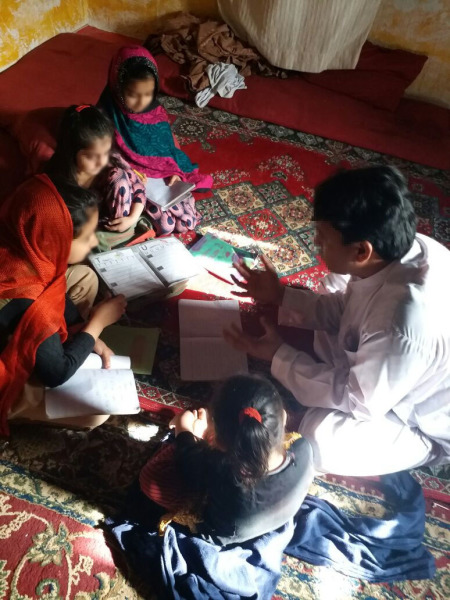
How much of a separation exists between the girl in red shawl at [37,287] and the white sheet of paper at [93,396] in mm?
63

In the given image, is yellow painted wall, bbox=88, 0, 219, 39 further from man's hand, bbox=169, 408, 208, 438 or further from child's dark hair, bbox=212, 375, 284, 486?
child's dark hair, bbox=212, 375, 284, 486

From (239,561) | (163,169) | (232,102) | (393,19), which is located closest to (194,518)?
(239,561)

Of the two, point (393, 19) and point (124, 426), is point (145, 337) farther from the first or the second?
point (393, 19)

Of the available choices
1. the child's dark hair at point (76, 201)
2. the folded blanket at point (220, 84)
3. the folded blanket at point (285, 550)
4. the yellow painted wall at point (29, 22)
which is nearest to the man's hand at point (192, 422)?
the folded blanket at point (285, 550)

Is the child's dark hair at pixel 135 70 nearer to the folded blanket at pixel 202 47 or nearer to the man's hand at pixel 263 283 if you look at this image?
the man's hand at pixel 263 283

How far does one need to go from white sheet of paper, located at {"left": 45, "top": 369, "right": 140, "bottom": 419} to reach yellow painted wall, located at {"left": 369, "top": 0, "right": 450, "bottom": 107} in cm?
315

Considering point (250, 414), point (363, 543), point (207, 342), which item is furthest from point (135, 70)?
point (363, 543)

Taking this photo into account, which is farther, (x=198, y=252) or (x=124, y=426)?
(x=198, y=252)

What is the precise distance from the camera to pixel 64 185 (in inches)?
57.9

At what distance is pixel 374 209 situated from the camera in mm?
1383

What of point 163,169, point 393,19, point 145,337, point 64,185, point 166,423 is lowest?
point 166,423

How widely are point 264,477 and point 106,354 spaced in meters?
0.74

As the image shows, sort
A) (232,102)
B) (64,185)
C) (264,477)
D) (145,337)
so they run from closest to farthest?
(264,477) → (64,185) → (145,337) → (232,102)

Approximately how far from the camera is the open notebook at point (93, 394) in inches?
60.4
